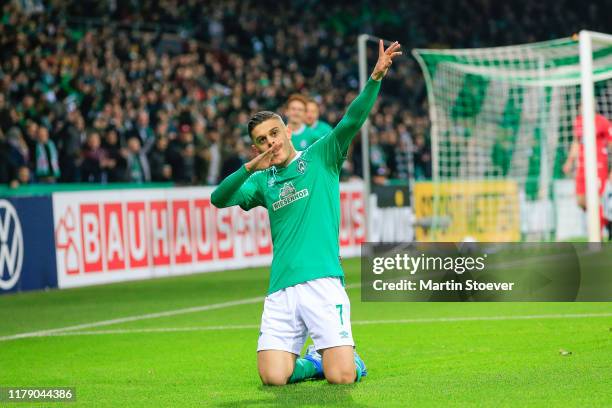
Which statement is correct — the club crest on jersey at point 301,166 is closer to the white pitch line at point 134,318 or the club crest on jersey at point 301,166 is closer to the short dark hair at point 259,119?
the short dark hair at point 259,119

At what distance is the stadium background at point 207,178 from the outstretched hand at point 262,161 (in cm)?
136

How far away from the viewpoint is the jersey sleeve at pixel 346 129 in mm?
6914

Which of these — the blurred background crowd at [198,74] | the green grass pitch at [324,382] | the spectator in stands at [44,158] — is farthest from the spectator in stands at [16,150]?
the green grass pitch at [324,382]

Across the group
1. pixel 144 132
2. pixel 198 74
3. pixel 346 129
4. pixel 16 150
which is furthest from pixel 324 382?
pixel 198 74

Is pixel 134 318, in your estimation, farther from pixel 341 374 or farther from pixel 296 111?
pixel 341 374

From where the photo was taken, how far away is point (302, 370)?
751 cm

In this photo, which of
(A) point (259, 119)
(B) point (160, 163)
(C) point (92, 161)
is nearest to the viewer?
(A) point (259, 119)

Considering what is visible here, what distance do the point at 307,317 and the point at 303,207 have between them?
689 mm

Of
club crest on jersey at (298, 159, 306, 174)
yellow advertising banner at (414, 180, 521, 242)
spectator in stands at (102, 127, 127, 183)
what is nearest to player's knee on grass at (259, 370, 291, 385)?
club crest on jersey at (298, 159, 306, 174)

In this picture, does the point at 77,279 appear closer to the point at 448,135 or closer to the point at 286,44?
the point at 448,135

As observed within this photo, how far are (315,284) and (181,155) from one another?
1334cm

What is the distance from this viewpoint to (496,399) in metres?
6.60

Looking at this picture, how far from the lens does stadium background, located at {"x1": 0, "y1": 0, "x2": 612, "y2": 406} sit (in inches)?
308

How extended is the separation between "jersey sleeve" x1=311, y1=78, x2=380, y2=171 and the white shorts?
764mm
